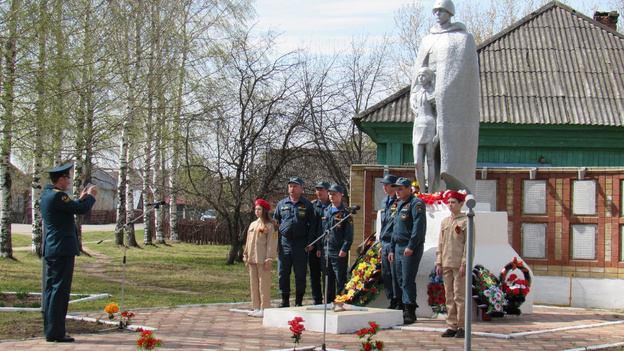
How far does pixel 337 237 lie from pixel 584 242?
460cm

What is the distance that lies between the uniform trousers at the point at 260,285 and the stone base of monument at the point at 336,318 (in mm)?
974

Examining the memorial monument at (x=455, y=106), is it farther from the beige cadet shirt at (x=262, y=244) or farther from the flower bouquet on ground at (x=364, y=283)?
the beige cadet shirt at (x=262, y=244)

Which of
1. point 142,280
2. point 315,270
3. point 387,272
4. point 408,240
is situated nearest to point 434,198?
point 408,240

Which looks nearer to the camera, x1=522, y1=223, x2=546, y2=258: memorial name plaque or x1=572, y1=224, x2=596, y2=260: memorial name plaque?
x1=572, y1=224, x2=596, y2=260: memorial name plaque

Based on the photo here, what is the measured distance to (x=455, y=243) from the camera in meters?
8.49

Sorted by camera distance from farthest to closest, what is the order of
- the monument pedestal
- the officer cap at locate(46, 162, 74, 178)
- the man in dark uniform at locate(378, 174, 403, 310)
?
the monument pedestal → the man in dark uniform at locate(378, 174, 403, 310) → the officer cap at locate(46, 162, 74, 178)

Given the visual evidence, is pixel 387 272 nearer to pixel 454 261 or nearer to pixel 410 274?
pixel 410 274

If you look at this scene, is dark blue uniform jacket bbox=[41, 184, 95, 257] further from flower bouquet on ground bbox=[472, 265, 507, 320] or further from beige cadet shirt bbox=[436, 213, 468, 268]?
flower bouquet on ground bbox=[472, 265, 507, 320]

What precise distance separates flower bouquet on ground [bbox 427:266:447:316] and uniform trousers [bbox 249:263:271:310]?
6.74 feet

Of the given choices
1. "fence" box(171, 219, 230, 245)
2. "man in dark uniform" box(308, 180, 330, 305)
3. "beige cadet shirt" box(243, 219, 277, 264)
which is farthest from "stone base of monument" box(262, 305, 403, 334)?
"fence" box(171, 219, 230, 245)

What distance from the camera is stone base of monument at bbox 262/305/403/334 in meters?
8.36

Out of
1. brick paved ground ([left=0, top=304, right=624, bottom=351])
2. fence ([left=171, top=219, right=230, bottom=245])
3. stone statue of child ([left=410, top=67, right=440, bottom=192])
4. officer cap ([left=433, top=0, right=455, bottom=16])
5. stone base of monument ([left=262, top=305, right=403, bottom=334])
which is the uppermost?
officer cap ([left=433, top=0, right=455, bottom=16])

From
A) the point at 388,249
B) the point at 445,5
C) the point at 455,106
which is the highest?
the point at 445,5

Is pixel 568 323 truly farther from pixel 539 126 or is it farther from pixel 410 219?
pixel 539 126
